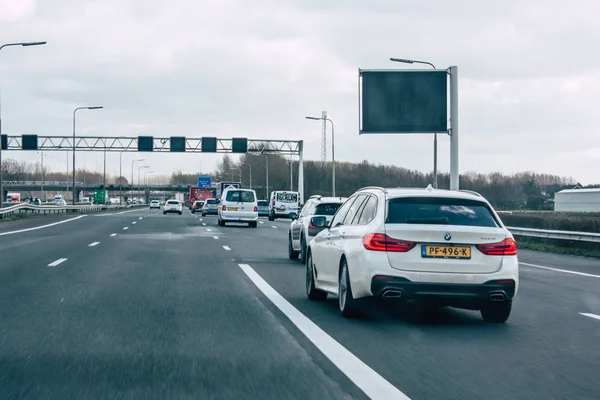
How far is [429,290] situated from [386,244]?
65cm

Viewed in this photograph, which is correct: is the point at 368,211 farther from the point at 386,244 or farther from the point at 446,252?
the point at 446,252

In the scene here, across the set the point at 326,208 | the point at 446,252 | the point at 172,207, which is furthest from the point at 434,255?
the point at 172,207

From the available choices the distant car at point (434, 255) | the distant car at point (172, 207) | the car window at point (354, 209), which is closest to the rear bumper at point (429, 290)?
the distant car at point (434, 255)

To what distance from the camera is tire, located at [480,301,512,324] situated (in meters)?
9.05

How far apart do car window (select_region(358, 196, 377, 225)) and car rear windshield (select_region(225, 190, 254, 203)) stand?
1152 inches

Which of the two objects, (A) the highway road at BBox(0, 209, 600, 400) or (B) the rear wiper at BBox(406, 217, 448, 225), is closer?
(A) the highway road at BBox(0, 209, 600, 400)

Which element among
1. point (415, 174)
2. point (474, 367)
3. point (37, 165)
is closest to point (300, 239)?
point (474, 367)

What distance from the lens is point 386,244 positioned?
342 inches

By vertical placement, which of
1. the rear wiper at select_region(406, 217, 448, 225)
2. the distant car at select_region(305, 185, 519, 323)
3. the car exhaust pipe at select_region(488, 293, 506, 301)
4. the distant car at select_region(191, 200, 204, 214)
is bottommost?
the distant car at select_region(191, 200, 204, 214)

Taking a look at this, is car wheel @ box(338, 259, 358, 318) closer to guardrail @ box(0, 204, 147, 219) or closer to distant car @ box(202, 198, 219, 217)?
guardrail @ box(0, 204, 147, 219)

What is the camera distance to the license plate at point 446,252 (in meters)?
8.61

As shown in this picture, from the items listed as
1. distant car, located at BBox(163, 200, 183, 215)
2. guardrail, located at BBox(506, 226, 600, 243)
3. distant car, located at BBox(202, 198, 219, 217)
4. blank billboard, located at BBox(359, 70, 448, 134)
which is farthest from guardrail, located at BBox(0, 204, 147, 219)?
guardrail, located at BBox(506, 226, 600, 243)

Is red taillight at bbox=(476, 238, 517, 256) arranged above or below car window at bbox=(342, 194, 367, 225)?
below

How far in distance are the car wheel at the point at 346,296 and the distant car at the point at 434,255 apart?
0.04 feet
